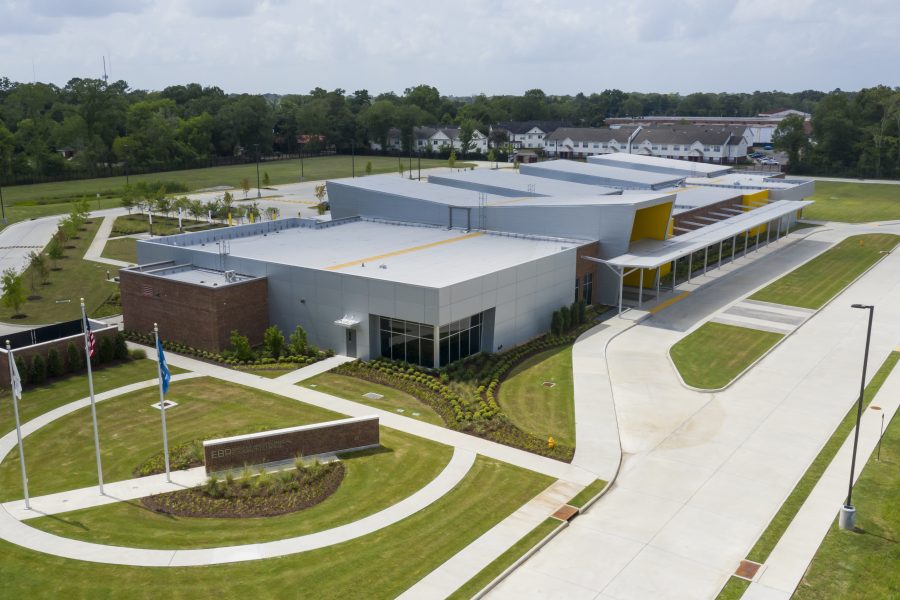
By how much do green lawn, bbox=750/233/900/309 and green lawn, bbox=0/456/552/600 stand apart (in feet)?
121

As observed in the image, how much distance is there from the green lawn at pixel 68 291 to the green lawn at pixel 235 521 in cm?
2812

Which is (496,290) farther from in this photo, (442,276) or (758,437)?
(758,437)

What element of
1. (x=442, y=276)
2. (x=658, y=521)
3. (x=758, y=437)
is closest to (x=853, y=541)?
(x=658, y=521)

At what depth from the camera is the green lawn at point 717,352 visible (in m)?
36.8

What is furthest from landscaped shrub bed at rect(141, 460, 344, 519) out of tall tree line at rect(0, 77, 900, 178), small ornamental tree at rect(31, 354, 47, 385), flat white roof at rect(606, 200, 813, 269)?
tall tree line at rect(0, 77, 900, 178)

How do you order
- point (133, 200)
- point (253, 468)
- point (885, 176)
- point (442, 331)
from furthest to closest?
1. point (885, 176)
2. point (133, 200)
3. point (442, 331)
4. point (253, 468)

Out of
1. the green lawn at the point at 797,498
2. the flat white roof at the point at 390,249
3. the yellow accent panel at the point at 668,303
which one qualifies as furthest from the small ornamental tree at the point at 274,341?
the green lawn at the point at 797,498

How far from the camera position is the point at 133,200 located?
87375mm

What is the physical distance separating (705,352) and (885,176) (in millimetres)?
111464

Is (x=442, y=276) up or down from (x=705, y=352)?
up

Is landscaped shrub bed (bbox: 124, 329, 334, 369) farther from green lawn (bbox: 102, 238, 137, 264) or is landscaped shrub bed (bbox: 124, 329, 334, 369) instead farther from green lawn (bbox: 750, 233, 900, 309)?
green lawn (bbox: 750, 233, 900, 309)

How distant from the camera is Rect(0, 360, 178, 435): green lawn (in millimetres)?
32344

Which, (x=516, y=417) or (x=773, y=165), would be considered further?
(x=773, y=165)

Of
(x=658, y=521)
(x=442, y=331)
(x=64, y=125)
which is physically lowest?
(x=658, y=521)
